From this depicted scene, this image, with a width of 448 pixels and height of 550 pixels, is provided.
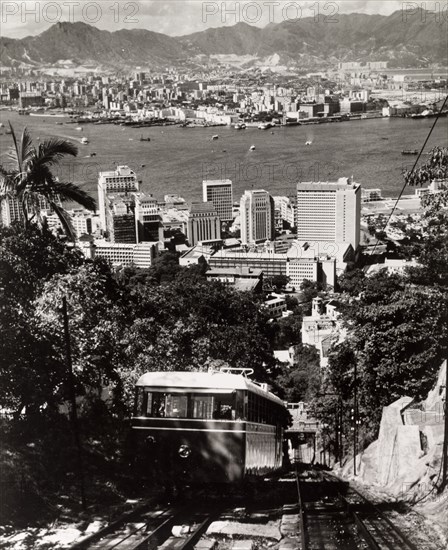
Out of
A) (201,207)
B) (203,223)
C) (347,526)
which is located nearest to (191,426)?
(347,526)

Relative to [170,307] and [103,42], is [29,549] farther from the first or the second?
[103,42]

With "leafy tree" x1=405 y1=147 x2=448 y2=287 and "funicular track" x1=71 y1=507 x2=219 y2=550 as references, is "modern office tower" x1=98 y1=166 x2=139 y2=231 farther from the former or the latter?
"funicular track" x1=71 y1=507 x2=219 y2=550

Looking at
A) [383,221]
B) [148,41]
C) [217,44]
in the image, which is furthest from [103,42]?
[383,221]

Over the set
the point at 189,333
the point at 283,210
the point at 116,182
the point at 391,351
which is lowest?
the point at 283,210

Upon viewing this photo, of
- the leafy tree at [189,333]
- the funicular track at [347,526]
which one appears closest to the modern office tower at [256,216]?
the leafy tree at [189,333]

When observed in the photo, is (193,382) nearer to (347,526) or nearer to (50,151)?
(347,526)
